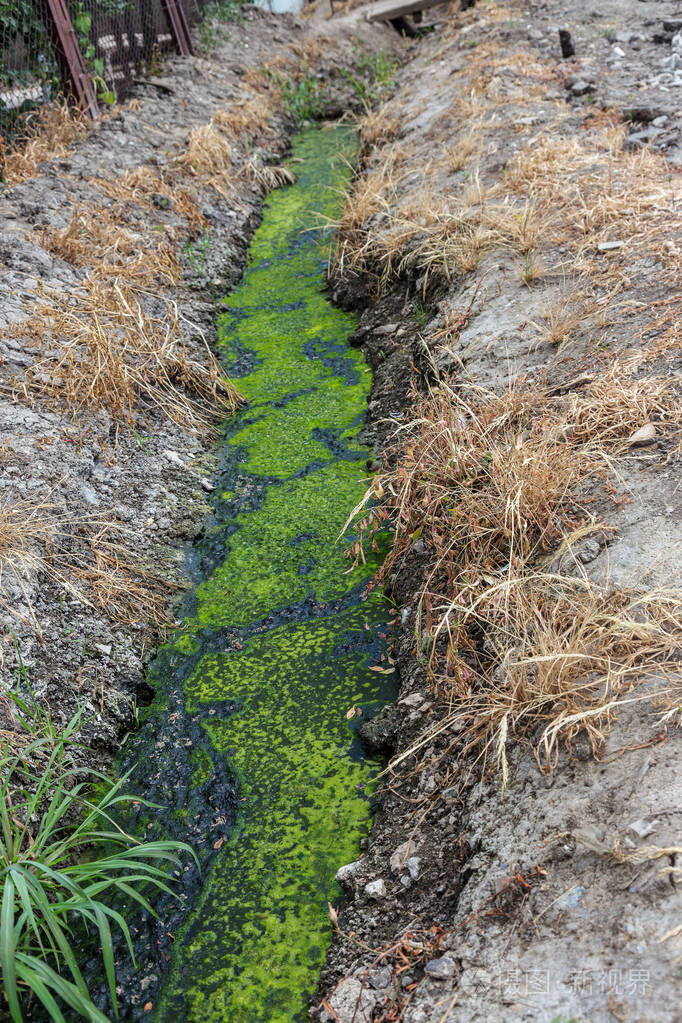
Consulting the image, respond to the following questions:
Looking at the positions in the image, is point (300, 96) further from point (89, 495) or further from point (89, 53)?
point (89, 495)

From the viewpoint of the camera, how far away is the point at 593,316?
294 centimetres

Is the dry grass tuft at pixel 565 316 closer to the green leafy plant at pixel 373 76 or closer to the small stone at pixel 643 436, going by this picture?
the small stone at pixel 643 436

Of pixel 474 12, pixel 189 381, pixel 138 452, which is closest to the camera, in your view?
pixel 138 452

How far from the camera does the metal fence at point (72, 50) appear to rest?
16.1ft

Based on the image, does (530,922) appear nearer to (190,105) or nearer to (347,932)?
(347,932)

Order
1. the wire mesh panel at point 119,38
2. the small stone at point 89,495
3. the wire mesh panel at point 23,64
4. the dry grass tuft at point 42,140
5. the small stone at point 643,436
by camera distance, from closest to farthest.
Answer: the small stone at point 643,436
the small stone at point 89,495
the dry grass tuft at point 42,140
the wire mesh panel at point 23,64
the wire mesh panel at point 119,38

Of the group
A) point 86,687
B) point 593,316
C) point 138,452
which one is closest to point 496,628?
point 86,687

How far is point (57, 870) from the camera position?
1.85 m

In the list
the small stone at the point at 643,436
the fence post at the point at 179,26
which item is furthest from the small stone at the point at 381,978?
the fence post at the point at 179,26

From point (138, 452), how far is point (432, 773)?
1.89 metres

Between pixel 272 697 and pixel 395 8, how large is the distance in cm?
878

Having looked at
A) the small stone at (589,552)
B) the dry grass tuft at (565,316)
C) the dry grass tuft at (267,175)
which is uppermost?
the dry grass tuft at (267,175)

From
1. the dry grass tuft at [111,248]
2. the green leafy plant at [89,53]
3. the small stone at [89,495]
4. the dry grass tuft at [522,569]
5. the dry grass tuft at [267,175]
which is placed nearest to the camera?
the dry grass tuft at [522,569]

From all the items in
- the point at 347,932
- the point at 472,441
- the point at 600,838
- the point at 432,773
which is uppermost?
the point at 472,441
